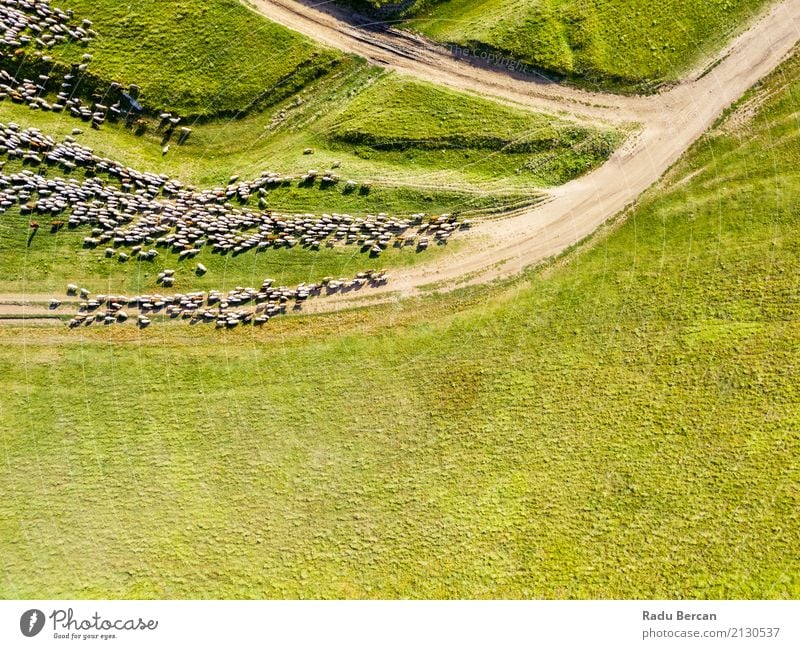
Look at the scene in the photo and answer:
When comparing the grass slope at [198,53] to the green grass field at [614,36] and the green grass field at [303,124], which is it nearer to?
the green grass field at [303,124]

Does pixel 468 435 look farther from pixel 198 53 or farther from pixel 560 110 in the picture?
pixel 198 53

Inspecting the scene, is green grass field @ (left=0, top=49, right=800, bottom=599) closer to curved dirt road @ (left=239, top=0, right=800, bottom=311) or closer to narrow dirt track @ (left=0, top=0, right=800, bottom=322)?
narrow dirt track @ (left=0, top=0, right=800, bottom=322)

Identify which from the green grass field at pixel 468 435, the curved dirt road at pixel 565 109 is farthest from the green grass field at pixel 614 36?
the green grass field at pixel 468 435

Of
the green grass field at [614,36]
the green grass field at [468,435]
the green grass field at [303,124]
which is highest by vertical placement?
the green grass field at [614,36]

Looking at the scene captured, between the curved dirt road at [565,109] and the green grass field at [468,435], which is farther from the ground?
the curved dirt road at [565,109]

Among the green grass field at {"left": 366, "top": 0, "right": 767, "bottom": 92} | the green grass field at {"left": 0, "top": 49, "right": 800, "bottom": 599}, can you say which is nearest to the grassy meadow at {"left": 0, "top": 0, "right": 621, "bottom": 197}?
the green grass field at {"left": 366, "top": 0, "right": 767, "bottom": 92}

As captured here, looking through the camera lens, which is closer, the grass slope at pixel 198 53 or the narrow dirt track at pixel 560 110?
the narrow dirt track at pixel 560 110
